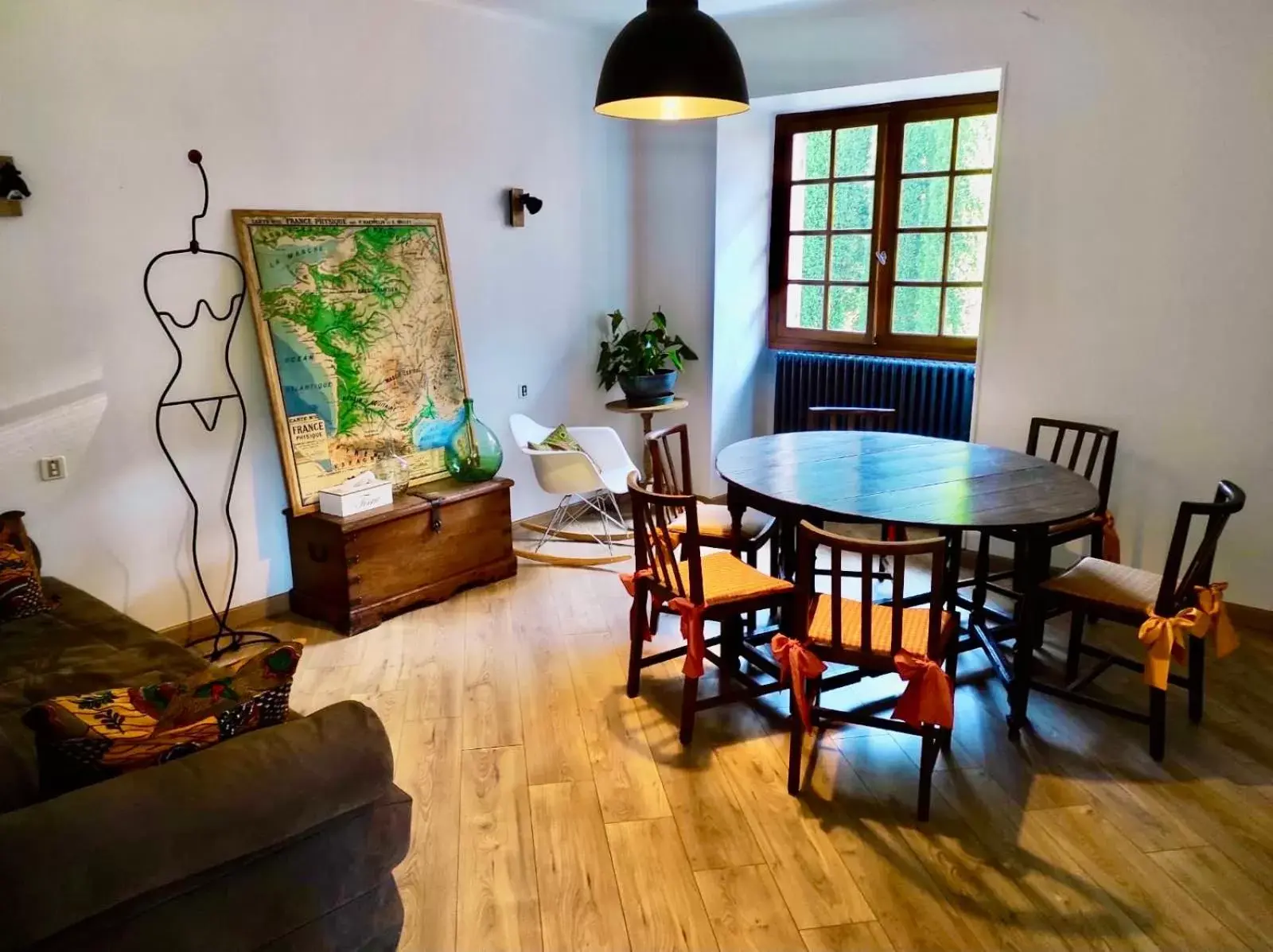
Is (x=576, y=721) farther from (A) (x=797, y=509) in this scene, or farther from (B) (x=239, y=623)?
(B) (x=239, y=623)

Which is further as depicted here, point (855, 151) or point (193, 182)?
point (855, 151)

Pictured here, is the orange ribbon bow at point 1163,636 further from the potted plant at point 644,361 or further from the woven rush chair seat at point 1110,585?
the potted plant at point 644,361

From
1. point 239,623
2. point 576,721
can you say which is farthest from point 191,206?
point 576,721

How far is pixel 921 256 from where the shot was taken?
194 inches

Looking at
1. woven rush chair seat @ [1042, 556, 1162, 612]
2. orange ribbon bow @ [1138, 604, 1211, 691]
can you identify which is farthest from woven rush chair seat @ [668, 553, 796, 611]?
orange ribbon bow @ [1138, 604, 1211, 691]

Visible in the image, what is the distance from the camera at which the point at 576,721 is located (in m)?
3.09

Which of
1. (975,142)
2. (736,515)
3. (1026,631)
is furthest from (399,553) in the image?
(975,142)

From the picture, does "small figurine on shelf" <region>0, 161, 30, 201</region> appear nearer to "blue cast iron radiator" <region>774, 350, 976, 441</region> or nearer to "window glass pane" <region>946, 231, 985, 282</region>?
"blue cast iron radiator" <region>774, 350, 976, 441</region>

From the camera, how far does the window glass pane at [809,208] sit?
208 inches

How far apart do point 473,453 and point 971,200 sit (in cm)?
290

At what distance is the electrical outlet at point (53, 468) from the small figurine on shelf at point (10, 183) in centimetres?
89

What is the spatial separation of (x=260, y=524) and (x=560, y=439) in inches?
59.8

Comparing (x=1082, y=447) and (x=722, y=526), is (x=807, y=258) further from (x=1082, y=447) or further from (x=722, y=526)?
(x=722, y=526)

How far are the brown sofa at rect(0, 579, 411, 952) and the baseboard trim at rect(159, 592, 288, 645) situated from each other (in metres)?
1.64
